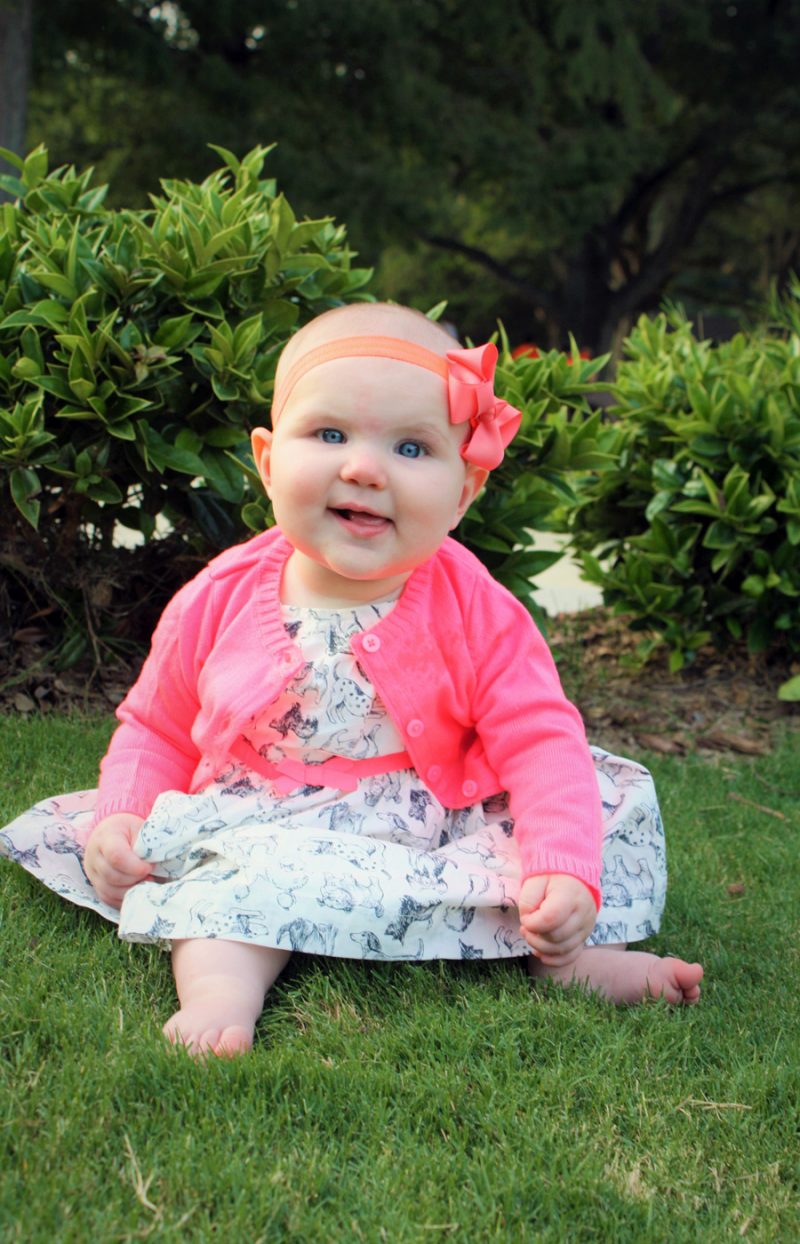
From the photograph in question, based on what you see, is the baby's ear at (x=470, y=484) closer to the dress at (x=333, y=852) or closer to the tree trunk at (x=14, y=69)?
the dress at (x=333, y=852)

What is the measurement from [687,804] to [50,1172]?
2.37 metres

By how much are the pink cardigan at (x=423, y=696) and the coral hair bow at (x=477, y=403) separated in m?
0.28

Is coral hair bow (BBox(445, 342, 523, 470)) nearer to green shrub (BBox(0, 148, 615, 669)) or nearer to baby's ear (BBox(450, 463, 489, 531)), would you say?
baby's ear (BBox(450, 463, 489, 531))

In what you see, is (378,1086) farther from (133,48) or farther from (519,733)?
(133,48)

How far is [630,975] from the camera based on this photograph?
2.22 metres

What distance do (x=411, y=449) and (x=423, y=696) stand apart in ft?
1.47

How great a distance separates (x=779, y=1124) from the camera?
186 cm

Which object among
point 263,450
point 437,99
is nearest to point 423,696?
point 263,450

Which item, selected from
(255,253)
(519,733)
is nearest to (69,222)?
(255,253)

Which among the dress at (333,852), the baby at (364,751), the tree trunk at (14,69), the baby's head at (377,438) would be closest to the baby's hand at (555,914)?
the baby at (364,751)

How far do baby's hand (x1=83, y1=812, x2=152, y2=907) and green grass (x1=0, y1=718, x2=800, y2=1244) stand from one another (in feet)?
0.27

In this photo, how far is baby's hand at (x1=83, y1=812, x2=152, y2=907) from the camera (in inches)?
88.0

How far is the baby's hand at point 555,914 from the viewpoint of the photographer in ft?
6.78

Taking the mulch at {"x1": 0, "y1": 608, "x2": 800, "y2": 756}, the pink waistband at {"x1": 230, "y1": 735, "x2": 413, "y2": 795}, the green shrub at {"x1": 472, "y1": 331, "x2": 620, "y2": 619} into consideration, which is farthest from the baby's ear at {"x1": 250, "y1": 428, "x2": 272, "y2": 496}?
the mulch at {"x1": 0, "y1": 608, "x2": 800, "y2": 756}
